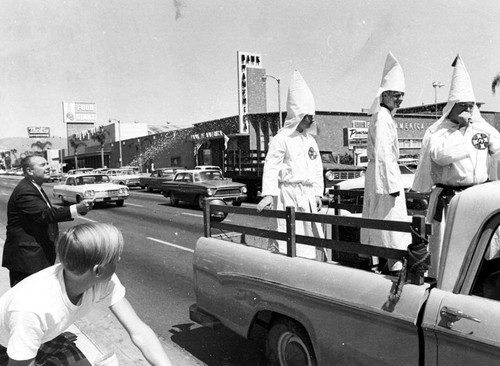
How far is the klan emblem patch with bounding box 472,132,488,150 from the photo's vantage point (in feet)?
12.8

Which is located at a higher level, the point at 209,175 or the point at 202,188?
the point at 209,175

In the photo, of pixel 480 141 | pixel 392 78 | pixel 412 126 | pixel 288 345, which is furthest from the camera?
pixel 412 126

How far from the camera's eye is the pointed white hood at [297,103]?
477cm

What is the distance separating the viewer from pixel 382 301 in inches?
91.2

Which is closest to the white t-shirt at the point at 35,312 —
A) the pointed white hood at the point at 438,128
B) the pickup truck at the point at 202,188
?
the pointed white hood at the point at 438,128

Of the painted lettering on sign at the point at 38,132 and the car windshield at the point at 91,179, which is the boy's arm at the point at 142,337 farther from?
the painted lettering on sign at the point at 38,132

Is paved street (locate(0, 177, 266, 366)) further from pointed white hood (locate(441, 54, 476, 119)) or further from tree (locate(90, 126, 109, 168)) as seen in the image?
tree (locate(90, 126, 109, 168))

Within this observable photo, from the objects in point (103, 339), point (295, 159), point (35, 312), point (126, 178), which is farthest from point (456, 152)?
point (126, 178)

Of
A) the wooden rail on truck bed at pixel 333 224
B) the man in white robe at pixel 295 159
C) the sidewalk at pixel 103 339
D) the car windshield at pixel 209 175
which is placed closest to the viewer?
the wooden rail on truck bed at pixel 333 224

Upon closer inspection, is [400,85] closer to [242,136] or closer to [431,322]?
[431,322]

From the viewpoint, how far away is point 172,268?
7.49 metres

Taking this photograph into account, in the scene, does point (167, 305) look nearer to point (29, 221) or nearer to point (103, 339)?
point (103, 339)

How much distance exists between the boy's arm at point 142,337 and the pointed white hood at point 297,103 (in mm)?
3087

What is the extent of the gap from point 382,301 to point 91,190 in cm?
1645
